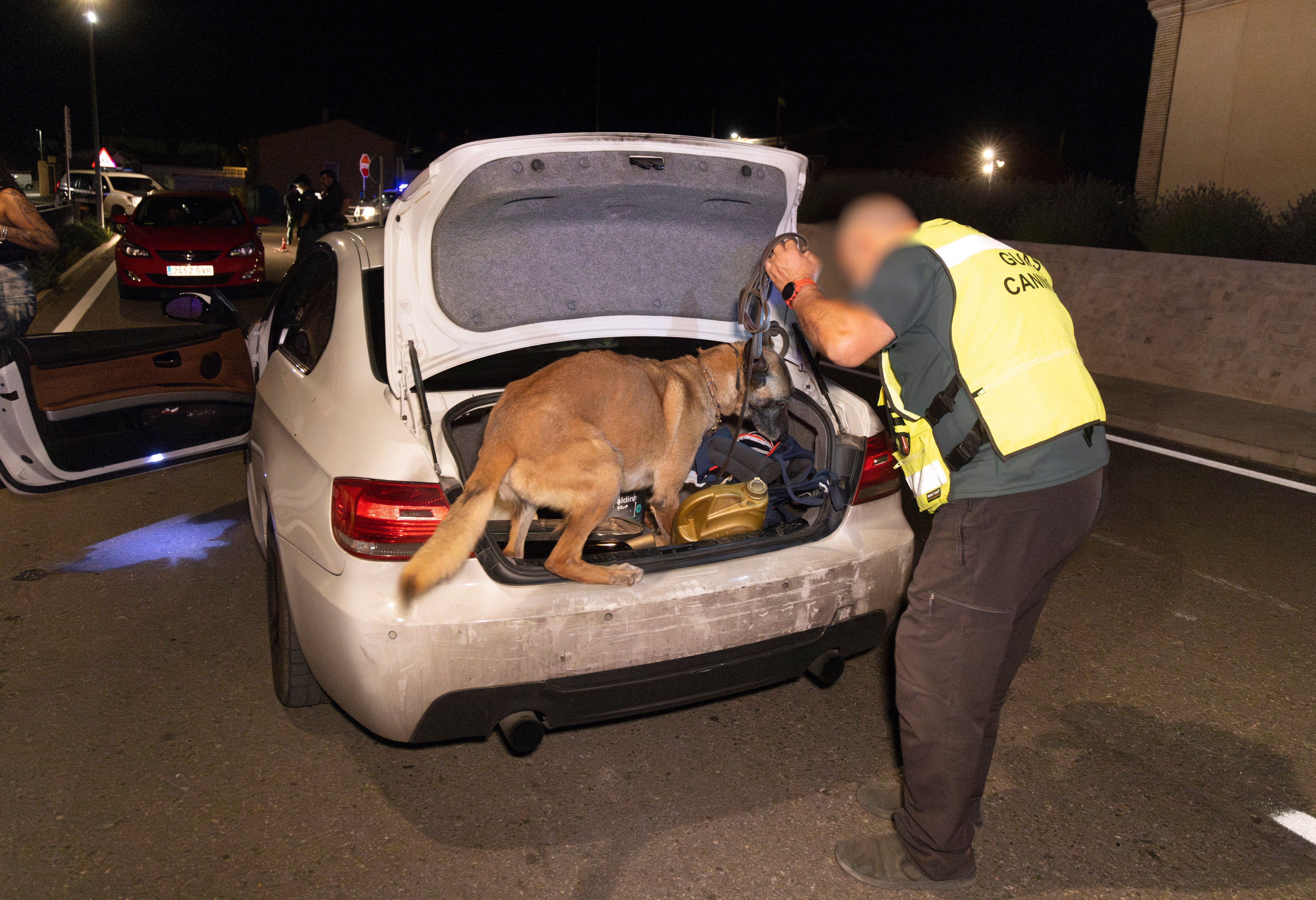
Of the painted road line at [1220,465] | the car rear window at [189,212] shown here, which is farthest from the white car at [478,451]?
the car rear window at [189,212]

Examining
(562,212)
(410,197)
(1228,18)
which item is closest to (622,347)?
(562,212)

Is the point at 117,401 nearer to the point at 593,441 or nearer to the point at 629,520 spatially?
the point at 629,520

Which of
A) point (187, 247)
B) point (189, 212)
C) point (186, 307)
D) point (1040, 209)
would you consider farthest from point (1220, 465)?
point (189, 212)

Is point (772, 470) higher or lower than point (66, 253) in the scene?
higher

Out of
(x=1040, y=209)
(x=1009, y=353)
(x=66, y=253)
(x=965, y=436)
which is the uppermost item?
(x=1040, y=209)

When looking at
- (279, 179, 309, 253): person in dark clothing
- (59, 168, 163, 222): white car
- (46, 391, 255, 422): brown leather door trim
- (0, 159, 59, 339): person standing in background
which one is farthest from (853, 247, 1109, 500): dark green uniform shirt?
(59, 168, 163, 222): white car

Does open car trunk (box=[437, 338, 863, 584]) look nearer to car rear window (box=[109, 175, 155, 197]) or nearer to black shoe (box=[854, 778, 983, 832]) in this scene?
black shoe (box=[854, 778, 983, 832])

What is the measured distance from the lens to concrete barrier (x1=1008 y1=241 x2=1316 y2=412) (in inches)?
348

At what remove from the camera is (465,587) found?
2.57 meters

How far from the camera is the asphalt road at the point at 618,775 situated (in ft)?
8.46

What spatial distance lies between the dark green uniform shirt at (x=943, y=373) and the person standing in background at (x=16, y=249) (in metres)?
4.67

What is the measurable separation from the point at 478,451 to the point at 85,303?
13.1 metres

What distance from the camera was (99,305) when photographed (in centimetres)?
1384

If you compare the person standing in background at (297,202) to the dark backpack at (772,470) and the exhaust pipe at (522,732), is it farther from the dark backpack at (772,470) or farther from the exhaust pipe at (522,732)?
the exhaust pipe at (522,732)
